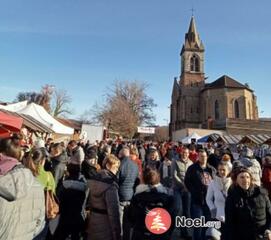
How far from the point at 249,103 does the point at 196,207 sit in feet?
201

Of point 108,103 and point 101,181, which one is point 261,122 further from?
point 101,181

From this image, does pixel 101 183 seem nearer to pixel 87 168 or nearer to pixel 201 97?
pixel 87 168

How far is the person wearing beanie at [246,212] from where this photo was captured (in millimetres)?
3500

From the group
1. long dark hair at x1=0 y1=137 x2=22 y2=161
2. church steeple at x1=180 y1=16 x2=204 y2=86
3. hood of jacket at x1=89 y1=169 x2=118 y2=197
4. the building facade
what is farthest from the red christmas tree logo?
church steeple at x1=180 y1=16 x2=204 y2=86

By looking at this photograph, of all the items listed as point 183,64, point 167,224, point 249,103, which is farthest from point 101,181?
point 183,64

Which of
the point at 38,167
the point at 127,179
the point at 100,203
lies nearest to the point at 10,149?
the point at 38,167

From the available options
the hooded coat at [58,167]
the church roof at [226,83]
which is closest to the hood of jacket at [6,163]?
the hooded coat at [58,167]

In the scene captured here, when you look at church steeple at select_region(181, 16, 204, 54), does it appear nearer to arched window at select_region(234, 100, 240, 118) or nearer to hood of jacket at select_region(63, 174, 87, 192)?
arched window at select_region(234, 100, 240, 118)

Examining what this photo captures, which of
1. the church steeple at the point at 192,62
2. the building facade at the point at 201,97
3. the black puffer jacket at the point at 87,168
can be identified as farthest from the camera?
the church steeple at the point at 192,62

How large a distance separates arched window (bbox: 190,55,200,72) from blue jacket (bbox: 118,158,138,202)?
65.1 meters

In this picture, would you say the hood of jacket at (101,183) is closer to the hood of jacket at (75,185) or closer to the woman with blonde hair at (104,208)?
the woman with blonde hair at (104,208)

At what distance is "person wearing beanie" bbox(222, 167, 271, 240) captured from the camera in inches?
138

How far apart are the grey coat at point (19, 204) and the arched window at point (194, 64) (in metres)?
68.2

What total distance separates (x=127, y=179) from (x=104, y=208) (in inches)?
67.9
